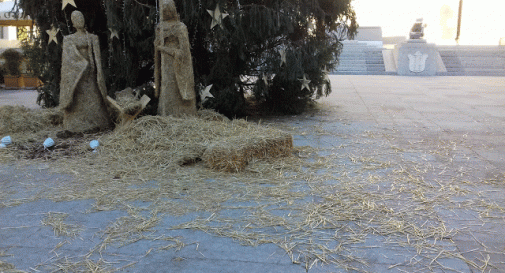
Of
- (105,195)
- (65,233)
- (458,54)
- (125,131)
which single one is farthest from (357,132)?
(458,54)

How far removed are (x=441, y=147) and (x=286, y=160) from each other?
2310mm

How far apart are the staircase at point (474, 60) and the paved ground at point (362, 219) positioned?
16112 millimetres

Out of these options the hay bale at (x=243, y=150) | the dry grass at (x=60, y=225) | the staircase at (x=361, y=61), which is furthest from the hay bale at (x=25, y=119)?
the staircase at (x=361, y=61)

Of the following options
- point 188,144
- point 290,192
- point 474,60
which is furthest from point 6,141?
point 474,60

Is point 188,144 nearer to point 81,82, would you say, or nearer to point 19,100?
point 81,82

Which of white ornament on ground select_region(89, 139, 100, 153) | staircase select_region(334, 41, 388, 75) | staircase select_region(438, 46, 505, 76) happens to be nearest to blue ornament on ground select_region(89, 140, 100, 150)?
white ornament on ground select_region(89, 139, 100, 153)

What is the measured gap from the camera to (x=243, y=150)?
4.68 metres

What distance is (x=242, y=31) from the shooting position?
7.11 metres

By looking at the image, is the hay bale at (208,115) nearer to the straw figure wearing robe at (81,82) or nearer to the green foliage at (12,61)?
the straw figure wearing robe at (81,82)

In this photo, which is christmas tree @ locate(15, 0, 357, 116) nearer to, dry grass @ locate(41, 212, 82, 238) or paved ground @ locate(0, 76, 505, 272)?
paved ground @ locate(0, 76, 505, 272)

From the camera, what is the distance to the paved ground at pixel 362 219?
8.89 ft

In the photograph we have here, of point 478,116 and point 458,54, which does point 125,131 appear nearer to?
point 478,116

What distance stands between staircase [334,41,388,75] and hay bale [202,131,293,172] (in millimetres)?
16357

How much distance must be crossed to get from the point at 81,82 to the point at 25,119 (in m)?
1.40
